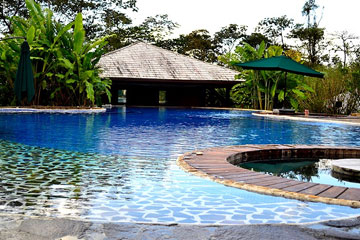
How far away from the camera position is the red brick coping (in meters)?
4.79

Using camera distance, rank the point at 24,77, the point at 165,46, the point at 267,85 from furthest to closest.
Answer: the point at 165,46, the point at 267,85, the point at 24,77

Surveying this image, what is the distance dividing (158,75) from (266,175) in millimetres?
25262

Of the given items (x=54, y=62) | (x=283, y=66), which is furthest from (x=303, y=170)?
(x=54, y=62)

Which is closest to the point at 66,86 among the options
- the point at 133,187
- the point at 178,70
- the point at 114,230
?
the point at 178,70

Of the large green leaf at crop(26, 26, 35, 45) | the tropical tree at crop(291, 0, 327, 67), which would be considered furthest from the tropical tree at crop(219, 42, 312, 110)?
the tropical tree at crop(291, 0, 327, 67)

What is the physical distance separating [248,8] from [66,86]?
69.6 ft

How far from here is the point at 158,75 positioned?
30.7m

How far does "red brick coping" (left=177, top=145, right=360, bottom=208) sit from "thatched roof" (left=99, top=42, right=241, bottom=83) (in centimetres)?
2193

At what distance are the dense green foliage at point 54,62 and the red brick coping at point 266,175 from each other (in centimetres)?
1394

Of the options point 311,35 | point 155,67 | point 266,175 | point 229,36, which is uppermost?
point 229,36

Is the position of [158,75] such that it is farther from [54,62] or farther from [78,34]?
[54,62]

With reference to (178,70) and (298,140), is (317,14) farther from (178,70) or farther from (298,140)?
(298,140)

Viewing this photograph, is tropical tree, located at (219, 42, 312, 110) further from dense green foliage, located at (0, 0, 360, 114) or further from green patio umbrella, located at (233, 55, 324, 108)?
green patio umbrella, located at (233, 55, 324, 108)

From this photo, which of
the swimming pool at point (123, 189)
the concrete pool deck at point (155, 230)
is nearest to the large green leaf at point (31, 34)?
the swimming pool at point (123, 189)
